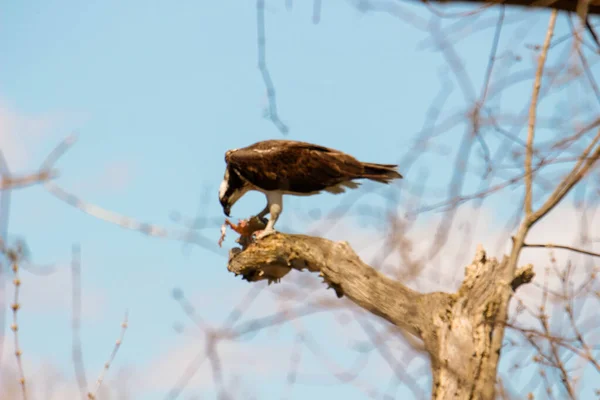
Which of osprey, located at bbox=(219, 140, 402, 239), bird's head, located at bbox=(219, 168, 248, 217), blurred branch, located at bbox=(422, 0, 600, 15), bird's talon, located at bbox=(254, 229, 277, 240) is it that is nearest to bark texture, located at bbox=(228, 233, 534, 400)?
bird's talon, located at bbox=(254, 229, 277, 240)

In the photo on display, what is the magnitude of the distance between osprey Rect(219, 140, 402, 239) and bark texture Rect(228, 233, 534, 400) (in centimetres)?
50

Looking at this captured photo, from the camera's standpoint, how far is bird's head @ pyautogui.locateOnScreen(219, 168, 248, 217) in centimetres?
741

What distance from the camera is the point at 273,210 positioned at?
7.03m

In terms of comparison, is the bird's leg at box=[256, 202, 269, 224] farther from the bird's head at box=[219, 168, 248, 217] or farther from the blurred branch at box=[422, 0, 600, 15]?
the blurred branch at box=[422, 0, 600, 15]

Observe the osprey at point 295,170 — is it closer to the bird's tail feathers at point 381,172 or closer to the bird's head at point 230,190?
the bird's tail feathers at point 381,172

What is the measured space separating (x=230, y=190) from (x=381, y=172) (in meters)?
1.54

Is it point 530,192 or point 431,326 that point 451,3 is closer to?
point 530,192

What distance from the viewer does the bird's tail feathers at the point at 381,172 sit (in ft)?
22.1

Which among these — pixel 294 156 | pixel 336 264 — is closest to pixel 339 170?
pixel 294 156

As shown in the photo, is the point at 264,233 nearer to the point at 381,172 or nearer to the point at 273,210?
the point at 273,210

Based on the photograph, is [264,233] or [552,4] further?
[264,233]

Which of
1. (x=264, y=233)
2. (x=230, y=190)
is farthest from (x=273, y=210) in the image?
(x=230, y=190)

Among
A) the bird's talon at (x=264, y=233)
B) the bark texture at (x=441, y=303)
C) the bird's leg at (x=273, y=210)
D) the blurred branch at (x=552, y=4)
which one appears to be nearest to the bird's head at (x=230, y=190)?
the bird's leg at (x=273, y=210)

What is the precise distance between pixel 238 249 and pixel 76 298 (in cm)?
317
